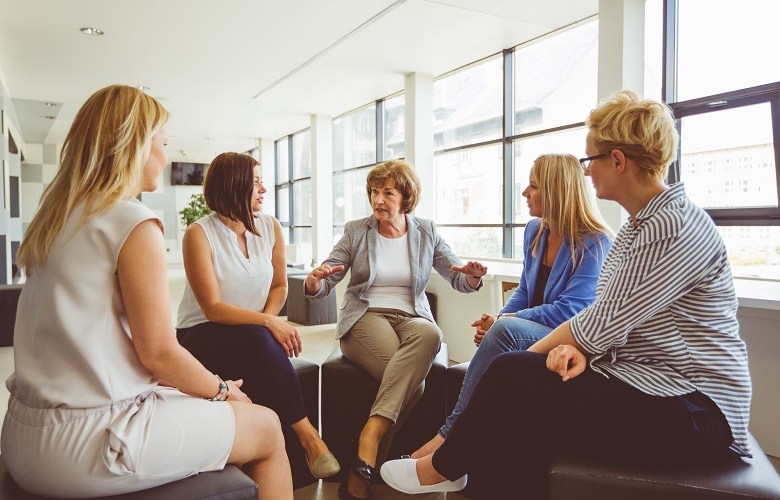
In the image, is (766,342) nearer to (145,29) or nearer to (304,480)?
(304,480)

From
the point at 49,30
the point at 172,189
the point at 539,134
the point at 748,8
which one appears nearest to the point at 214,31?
the point at 49,30

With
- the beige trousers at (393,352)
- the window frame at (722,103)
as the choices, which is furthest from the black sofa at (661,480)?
the window frame at (722,103)

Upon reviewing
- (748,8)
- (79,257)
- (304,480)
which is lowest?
(304,480)

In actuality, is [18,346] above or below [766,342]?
above

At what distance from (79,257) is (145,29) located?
191 inches

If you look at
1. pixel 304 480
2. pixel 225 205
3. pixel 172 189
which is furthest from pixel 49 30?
pixel 172 189

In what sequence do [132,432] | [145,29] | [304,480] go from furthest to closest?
[145,29], [304,480], [132,432]

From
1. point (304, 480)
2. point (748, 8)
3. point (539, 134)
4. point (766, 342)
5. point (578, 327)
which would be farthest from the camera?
point (539, 134)

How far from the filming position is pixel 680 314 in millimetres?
1340

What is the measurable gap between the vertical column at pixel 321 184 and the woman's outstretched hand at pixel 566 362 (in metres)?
8.12

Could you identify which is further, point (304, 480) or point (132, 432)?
point (304, 480)

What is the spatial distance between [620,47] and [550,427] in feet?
12.0

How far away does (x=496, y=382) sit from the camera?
1495 millimetres

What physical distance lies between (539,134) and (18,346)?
5124 mm
